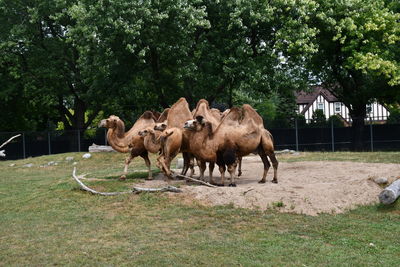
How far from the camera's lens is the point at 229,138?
475 inches

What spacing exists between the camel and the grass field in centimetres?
160

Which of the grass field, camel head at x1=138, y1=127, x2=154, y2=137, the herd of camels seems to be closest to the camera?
the grass field

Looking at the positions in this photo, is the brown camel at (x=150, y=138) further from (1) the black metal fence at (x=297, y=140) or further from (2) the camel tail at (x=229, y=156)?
(1) the black metal fence at (x=297, y=140)

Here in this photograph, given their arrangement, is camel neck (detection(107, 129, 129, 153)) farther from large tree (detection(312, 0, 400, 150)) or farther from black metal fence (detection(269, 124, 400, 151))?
black metal fence (detection(269, 124, 400, 151))

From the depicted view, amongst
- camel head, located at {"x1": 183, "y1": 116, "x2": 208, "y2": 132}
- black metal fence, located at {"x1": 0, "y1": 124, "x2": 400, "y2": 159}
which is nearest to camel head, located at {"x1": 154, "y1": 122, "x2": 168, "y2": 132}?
camel head, located at {"x1": 183, "y1": 116, "x2": 208, "y2": 132}

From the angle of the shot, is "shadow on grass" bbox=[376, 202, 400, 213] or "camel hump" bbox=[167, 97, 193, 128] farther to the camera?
"camel hump" bbox=[167, 97, 193, 128]

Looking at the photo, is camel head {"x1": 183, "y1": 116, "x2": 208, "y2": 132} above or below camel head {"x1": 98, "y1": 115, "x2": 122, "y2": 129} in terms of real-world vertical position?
below

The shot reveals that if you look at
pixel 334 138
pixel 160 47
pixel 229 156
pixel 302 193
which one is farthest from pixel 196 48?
pixel 302 193

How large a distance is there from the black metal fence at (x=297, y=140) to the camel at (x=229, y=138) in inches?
742

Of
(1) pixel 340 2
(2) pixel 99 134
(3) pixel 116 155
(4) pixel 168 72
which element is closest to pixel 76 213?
(3) pixel 116 155

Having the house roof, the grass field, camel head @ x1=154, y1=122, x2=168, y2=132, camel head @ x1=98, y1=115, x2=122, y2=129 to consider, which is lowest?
the grass field

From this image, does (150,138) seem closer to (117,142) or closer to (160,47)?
(117,142)

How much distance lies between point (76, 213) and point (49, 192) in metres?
2.69

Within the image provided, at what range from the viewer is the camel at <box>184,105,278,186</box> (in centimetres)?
1200
